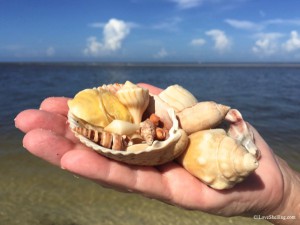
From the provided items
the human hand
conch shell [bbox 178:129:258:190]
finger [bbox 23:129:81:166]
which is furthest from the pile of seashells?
finger [bbox 23:129:81:166]

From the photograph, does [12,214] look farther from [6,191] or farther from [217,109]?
[217,109]

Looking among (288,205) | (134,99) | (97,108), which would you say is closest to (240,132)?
(288,205)

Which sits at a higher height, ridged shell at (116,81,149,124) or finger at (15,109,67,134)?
ridged shell at (116,81,149,124)

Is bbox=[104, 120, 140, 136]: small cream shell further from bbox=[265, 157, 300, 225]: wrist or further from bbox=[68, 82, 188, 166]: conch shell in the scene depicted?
bbox=[265, 157, 300, 225]: wrist

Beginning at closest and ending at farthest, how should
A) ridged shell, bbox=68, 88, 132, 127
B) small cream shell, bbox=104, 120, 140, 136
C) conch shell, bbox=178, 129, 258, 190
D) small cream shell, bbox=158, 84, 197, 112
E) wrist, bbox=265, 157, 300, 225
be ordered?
conch shell, bbox=178, 129, 258, 190 → small cream shell, bbox=104, 120, 140, 136 → ridged shell, bbox=68, 88, 132, 127 → wrist, bbox=265, 157, 300, 225 → small cream shell, bbox=158, 84, 197, 112

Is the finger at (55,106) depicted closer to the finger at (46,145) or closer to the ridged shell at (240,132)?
the finger at (46,145)

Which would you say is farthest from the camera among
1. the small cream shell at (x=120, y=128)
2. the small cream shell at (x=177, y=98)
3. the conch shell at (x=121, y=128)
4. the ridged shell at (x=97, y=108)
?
the small cream shell at (x=177, y=98)

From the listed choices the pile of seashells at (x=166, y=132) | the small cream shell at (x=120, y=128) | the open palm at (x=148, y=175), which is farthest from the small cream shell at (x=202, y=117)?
the small cream shell at (x=120, y=128)
